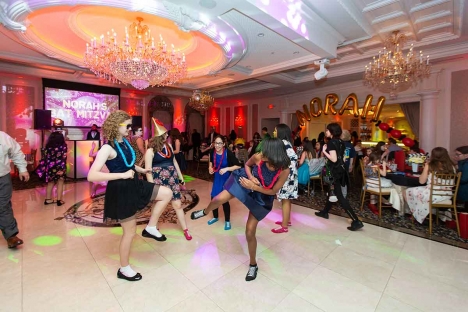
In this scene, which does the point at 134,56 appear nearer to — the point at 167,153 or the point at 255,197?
the point at 167,153

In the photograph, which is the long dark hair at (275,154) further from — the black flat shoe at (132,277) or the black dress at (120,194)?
the black flat shoe at (132,277)

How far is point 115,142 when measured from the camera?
2.03 m

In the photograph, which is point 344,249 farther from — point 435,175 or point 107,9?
point 107,9

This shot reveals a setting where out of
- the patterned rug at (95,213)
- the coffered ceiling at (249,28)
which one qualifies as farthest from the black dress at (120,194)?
the coffered ceiling at (249,28)

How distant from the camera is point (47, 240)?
3104 mm

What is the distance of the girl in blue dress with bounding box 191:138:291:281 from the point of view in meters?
2.07

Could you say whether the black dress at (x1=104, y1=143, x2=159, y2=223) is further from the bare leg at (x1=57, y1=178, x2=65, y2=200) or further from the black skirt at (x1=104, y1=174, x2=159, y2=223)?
the bare leg at (x1=57, y1=178, x2=65, y2=200)

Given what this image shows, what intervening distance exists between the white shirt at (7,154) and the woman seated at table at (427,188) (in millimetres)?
5415

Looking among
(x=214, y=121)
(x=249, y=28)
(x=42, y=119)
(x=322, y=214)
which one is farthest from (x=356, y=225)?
(x=214, y=121)

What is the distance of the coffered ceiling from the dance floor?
3.13 metres

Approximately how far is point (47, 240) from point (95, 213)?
1016 millimetres

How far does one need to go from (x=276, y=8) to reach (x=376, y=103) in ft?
19.3

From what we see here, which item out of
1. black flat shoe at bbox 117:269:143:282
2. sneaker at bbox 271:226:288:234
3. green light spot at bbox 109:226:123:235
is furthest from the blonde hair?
sneaker at bbox 271:226:288:234

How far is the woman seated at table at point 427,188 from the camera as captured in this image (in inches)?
135
